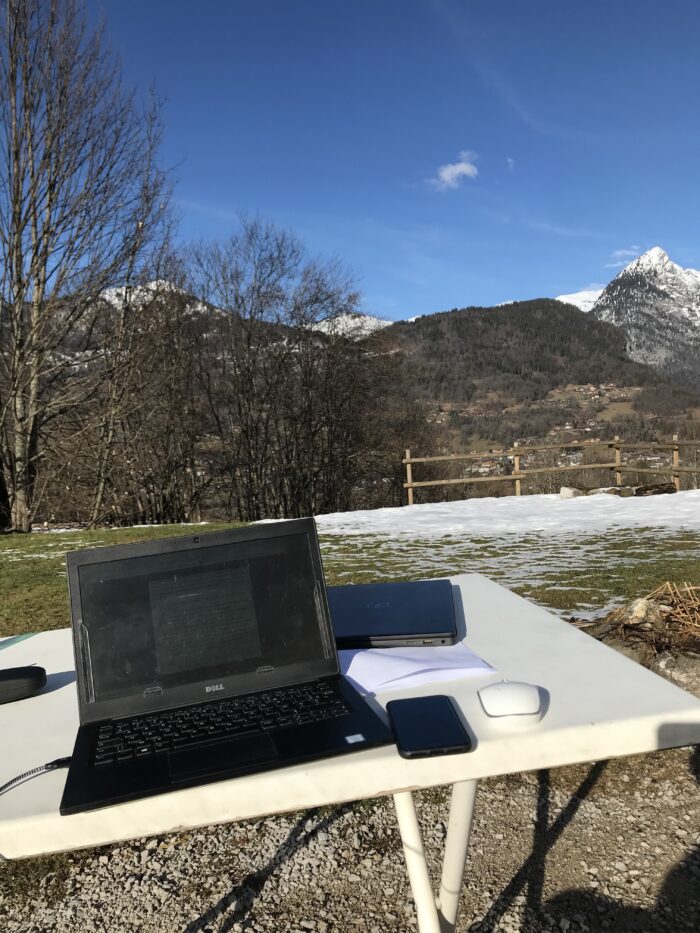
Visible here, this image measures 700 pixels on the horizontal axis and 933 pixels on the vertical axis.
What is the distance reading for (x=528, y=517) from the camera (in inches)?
380

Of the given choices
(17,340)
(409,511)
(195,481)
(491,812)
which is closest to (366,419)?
(195,481)

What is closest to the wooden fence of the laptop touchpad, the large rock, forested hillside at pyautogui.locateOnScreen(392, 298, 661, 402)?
the large rock

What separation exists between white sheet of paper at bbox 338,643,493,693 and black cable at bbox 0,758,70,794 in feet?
1.48

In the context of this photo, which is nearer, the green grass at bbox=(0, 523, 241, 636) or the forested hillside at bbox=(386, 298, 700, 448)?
the green grass at bbox=(0, 523, 241, 636)

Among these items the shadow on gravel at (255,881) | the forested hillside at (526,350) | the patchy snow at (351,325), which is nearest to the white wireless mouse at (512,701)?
the shadow on gravel at (255,881)

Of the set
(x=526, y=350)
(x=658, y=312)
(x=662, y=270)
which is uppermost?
(x=662, y=270)

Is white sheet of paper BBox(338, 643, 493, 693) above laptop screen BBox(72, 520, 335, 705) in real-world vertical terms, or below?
below

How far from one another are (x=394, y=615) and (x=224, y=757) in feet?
2.06

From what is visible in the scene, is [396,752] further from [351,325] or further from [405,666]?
[351,325]

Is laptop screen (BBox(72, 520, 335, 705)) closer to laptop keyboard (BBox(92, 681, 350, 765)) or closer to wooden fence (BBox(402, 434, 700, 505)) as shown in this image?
laptop keyboard (BBox(92, 681, 350, 765))

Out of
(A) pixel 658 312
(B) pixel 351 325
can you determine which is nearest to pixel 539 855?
(B) pixel 351 325

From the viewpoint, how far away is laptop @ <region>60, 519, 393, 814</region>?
0.98m

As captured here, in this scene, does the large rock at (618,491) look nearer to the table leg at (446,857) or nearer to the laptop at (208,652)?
the table leg at (446,857)

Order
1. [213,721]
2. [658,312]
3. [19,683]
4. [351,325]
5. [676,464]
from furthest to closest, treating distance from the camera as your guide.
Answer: [658,312] < [351,325] < [676,464] < [19,683] < [213,721]
